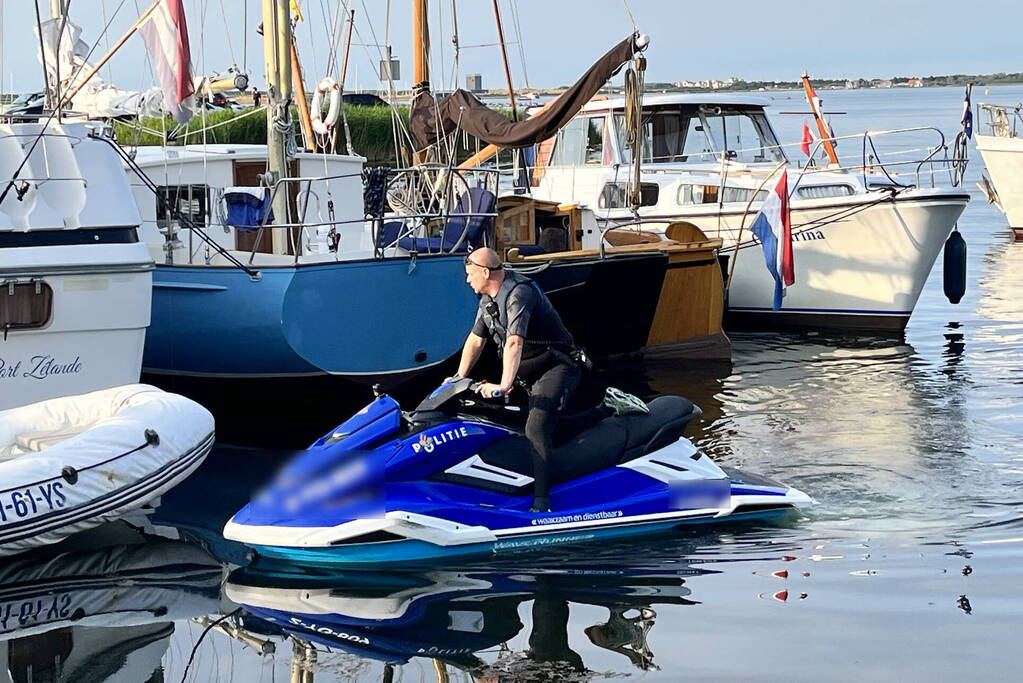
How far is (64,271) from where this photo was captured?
992 cm

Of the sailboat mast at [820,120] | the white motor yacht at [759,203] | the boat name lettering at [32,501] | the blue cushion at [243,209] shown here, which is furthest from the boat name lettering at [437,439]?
the sailboat mast at [820,120]

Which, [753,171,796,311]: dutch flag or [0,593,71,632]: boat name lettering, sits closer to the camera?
[0,593,71,632]: boat name lettering

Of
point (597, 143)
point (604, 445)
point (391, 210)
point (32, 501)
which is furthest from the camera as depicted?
point (597, 143)

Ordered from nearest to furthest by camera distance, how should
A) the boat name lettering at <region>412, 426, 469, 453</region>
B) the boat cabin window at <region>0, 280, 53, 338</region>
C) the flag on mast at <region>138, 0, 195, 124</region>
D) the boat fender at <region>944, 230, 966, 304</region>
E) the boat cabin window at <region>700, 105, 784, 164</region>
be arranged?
the boat name lettering at <region>412, 426, 469, 453</region>
the boat cabin window at <region>0, 280, 53, 338</region>
the flag on mast at <region>138, 0, 195, 124</region>
the boat fender at <region>944, 230, 966, 304</region>
the boat cabin window at <region>700, 105, 784, 164</region>

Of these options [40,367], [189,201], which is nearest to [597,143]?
[189,201]

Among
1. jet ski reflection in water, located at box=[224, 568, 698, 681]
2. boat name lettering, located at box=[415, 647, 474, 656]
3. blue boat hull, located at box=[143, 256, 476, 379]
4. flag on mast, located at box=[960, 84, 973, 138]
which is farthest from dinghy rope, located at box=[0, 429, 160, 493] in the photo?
flag on mast, located at box=[960, 84, 973, 138]

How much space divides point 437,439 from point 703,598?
1.70m

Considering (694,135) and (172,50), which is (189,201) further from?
(694,135)

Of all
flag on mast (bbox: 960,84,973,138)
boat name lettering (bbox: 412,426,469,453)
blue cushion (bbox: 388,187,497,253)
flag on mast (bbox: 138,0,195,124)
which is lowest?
boat name lettering (bbox: 412,426,469,453)

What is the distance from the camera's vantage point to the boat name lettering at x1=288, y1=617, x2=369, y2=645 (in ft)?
22.0

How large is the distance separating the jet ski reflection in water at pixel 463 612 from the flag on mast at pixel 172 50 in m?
6.40

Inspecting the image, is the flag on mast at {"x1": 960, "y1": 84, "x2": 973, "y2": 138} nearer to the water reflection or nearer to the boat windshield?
the boat windshield

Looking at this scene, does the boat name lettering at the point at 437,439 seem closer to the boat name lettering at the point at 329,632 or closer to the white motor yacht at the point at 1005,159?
the boat name lettering at the point at 329,632

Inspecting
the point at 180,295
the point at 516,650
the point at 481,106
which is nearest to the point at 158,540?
the point at 516,650
